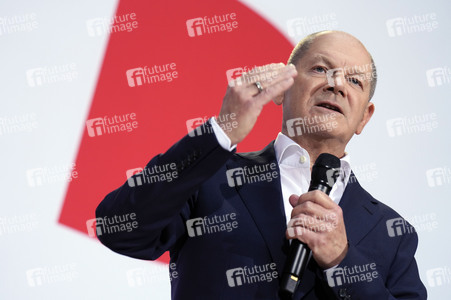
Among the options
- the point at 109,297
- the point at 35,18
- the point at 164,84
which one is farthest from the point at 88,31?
the point at 109,297

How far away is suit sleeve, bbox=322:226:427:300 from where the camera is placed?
1.50 meters

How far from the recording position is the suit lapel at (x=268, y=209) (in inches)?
62.3

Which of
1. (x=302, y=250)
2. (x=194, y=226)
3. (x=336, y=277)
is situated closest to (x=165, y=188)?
(x=194, y=226)

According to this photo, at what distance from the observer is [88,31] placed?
3047 mm

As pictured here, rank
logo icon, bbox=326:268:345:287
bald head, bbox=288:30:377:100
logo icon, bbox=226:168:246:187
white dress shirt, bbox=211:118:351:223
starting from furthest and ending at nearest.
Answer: bald head, bbox=288:30:377:100 → white dress shirt, bbox=211:118:351:223 → logo icon, bbox=226:168:246:187 → logo icon, bbox=326:268:345:287

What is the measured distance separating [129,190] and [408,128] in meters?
2.17

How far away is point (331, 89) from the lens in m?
1.93

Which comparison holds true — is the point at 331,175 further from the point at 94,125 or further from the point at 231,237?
the point at 94,125

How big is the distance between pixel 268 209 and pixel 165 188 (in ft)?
1.38

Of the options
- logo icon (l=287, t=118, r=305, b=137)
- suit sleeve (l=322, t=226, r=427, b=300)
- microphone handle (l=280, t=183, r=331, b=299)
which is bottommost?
suit sleeve (l=322, t=226, r=427, b=300)

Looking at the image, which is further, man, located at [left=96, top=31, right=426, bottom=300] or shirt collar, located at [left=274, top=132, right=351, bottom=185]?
shirt collar, located at [left=274, top=132, right=351, bottom=185]

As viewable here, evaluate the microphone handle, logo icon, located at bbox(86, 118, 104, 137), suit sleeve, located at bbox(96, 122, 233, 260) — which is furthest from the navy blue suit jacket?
logo icon, located at bbox(86, 118, 104, 137)

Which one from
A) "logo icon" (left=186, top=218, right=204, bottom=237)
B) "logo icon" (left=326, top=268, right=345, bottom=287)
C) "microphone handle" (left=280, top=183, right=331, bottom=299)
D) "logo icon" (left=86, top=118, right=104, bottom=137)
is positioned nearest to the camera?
"microphone handle" (left=280, top=183, right=331, bottom=299)

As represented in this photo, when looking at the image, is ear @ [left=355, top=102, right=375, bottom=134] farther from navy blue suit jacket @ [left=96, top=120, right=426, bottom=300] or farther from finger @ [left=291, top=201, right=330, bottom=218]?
finger @ [left=291, top=201, right=330, bottom=218]
